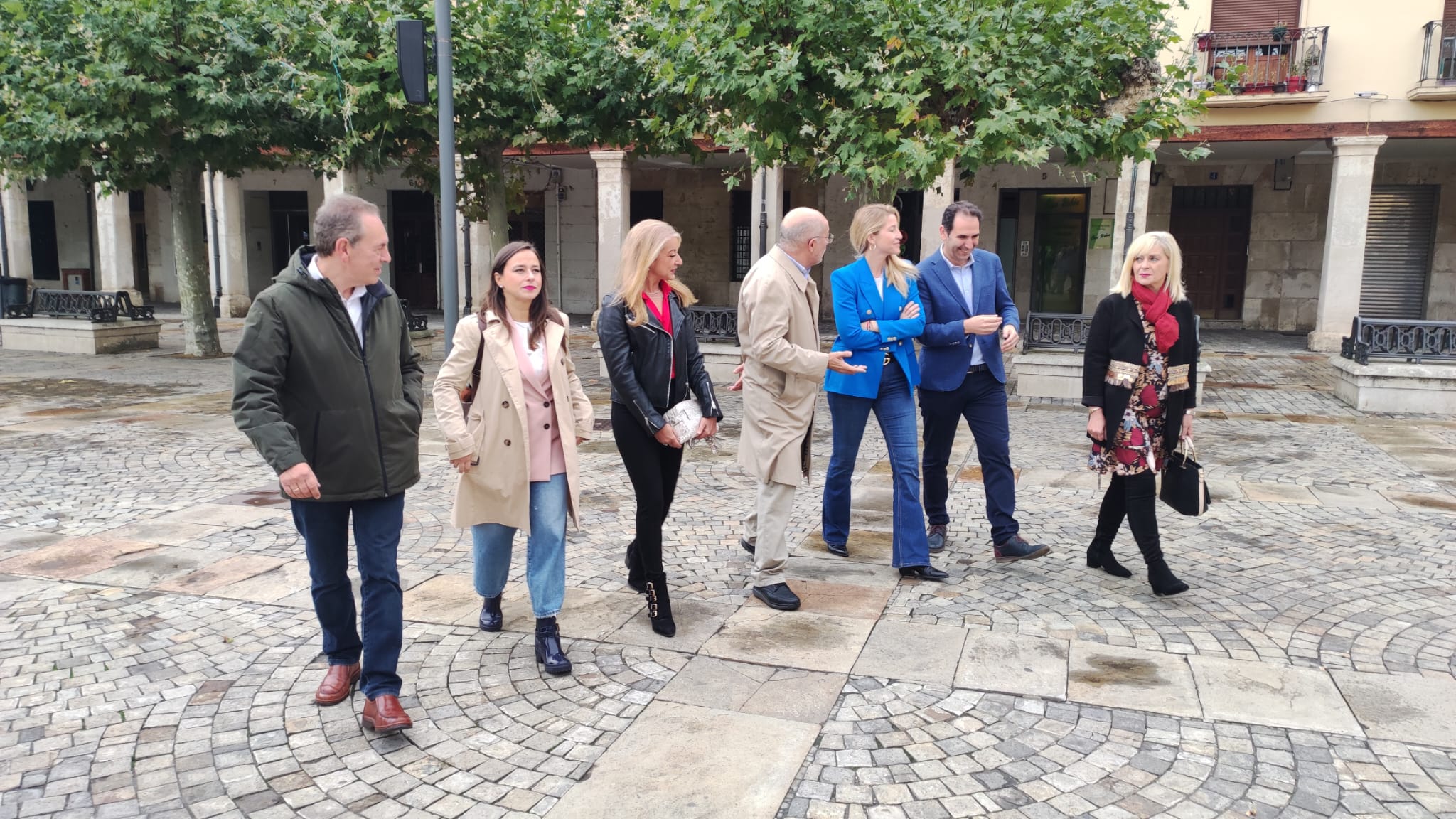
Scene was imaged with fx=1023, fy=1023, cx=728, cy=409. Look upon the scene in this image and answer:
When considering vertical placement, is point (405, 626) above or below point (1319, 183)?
below

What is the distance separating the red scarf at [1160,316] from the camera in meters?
4.71

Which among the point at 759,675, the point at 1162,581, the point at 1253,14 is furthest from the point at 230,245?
the point at 1162,581

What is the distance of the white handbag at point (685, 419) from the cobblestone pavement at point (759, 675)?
0.85 metres

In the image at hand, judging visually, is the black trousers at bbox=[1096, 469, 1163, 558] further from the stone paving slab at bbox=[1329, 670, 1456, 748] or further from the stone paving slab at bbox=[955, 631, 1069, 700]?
the stone paving slab at bbox=[1329, 670, 1456, 748]

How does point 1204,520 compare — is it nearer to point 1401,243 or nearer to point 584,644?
point 584,644

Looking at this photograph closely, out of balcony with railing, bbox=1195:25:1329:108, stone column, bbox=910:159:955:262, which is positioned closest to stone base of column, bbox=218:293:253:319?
stone column, bbox=910:159:955:262

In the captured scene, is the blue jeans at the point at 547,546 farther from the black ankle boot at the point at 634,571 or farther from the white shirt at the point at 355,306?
the white shirt at the point at 355,306

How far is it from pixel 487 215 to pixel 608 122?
10.5 ft

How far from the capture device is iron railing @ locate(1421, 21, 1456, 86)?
16.2m

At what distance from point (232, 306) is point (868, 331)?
2145 centimetres

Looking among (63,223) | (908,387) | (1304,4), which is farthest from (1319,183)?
(63,223)

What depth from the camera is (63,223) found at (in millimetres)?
28406

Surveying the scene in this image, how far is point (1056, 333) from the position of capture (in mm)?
12109

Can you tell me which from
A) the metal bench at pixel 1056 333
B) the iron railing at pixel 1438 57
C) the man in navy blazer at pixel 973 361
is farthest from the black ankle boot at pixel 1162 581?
the iron railing at pixel 1438 57
